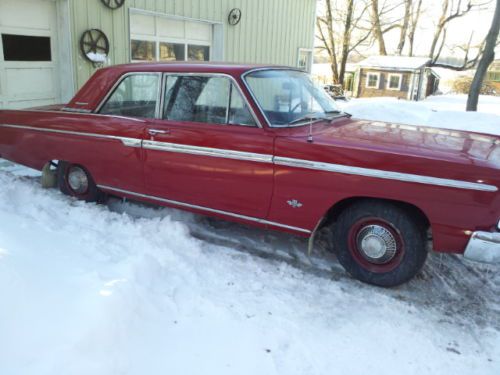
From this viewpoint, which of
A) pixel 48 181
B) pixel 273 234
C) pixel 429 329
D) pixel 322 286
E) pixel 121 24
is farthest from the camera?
pixel 121 24

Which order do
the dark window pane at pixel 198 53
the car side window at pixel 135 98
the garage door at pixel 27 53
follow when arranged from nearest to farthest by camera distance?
the car side window at pixel 135 98, the garage door at pixel 27 53, the dark window pane at pixel 198 53

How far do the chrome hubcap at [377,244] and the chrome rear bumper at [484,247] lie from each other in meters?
0.54

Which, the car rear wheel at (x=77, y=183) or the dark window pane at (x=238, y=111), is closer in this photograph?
the dark window pane at (x=238, y=111)

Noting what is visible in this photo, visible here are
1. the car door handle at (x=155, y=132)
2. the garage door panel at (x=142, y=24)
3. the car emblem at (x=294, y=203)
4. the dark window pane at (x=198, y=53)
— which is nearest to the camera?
the car emblem at (x=294, y=203)

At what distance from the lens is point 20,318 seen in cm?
253

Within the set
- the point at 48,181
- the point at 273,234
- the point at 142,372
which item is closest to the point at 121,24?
the point at 48,181

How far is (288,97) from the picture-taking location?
4234mm

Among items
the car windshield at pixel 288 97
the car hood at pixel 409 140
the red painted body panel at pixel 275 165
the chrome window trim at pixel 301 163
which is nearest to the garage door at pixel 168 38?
the red painted body panel at pixel 275 165

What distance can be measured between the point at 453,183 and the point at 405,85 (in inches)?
1171

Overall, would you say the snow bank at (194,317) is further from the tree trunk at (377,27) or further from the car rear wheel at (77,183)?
the tree trunk at (377,27)

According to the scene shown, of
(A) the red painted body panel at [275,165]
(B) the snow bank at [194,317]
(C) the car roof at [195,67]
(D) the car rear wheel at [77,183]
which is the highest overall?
(C) the car roof at [195,67]

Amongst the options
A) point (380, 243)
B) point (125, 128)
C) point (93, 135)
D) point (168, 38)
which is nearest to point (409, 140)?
point (380, 243)

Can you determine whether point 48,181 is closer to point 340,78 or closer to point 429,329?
point 429,329

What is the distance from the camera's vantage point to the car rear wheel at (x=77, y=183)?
5137 millimetres
